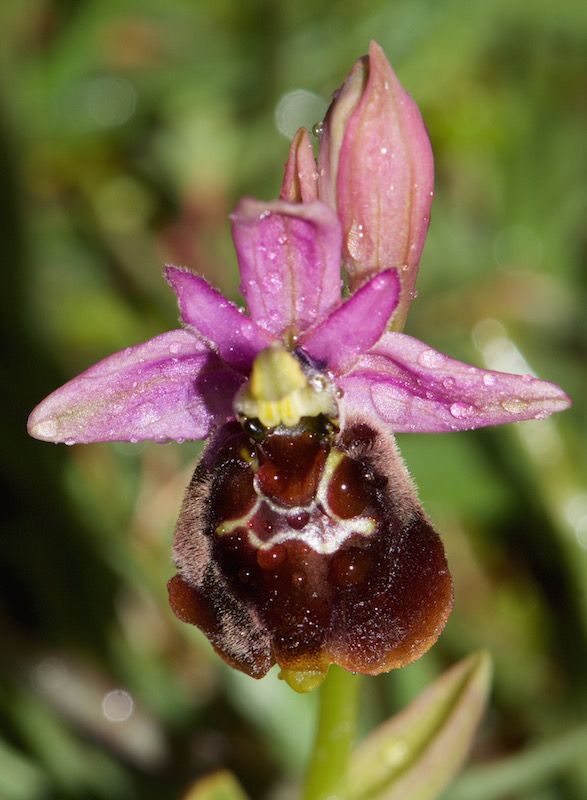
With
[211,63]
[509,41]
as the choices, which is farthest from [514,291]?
[211,63]

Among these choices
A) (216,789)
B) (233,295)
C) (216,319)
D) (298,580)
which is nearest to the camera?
(298,580)

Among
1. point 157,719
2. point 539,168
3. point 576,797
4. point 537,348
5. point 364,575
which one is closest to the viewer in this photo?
point 364,575

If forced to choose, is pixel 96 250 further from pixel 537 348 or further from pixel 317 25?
pixel 537 348

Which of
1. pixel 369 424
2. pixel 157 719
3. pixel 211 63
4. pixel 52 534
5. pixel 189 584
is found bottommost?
pixel 157 719

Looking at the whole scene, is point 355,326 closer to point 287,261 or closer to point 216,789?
point 287,261

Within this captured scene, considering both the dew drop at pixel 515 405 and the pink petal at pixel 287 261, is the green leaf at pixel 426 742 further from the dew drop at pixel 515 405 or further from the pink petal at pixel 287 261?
the pink petal at pixel 287 261

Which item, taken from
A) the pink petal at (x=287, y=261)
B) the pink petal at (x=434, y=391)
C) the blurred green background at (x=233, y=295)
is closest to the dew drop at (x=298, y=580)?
the pink petal at (x=434, y=391)

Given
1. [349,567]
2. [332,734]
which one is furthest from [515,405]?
[332,734]
